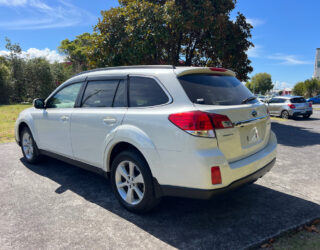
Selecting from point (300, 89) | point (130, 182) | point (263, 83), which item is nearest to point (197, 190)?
point (130, 182)

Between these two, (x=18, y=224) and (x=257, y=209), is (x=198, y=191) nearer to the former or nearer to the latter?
(x=257, y=209)

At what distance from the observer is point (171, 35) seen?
469 inches

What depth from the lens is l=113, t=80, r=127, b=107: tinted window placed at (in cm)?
332

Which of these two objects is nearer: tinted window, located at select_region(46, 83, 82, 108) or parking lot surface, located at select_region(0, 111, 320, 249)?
parking lot surface, located at select_region(0, 111, 320, 249)

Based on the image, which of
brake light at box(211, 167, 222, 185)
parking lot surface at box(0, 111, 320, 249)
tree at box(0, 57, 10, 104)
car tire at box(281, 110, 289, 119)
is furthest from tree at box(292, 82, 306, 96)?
brake light at box(211, 167, 222, 185)

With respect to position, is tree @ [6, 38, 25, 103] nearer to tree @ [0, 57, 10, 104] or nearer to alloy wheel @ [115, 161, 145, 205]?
tree @ [0, 57, 10, 104]

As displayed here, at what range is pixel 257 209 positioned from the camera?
3.30 metres

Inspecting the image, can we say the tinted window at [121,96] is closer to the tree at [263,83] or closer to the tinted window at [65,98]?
the tinted window at [65,98]

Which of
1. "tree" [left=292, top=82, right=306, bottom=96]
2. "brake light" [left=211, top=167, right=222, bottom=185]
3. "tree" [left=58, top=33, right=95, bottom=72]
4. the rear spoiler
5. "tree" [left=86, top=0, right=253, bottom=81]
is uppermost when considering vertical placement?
"tree" [left=58, top=33, right=95, bottom=72]

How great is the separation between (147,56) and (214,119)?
10.4 meters

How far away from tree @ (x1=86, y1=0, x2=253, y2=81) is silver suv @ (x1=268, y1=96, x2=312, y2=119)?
12.9 ft

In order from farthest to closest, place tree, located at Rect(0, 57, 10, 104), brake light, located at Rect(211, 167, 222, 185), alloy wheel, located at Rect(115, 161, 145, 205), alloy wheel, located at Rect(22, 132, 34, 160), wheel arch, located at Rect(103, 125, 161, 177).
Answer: tree, located at Rect(0, 57, 10, 104)
alloy wheel, located at Rect(22, 132, 34, 160)
alloy wheel, located at Rect(115, 161, 145, 205)
wheel arch, located at Rect(103, 125, 161, 177)
brake light, located at Rect(211, 167, 222, 185)

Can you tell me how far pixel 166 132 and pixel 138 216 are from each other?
1.22 m

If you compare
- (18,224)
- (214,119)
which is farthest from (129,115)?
(18,224)
